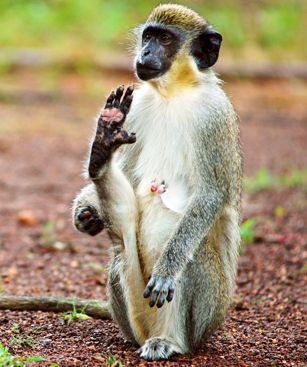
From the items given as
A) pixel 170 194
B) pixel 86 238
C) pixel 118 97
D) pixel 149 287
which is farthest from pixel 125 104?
pixel 86 238

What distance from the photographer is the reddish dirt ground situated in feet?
18.0

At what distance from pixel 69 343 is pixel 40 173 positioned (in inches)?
252

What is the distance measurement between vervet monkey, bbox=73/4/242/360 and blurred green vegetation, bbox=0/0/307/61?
12.5m

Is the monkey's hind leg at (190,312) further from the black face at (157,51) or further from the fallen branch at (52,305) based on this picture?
the black face at (157,51)

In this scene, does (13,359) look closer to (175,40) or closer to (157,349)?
(157,349)

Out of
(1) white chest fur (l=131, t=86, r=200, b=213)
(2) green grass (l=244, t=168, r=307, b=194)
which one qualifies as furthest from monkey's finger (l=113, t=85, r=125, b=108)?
(2) green grass (l=244, t=168, r=307, b=194)

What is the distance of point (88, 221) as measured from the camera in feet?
18.0

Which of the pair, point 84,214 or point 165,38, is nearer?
point 84,214

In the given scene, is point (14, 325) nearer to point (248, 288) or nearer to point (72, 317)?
point (72, 317)

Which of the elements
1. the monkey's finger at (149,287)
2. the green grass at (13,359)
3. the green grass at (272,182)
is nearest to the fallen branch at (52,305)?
the monkey's finger at (149,287)

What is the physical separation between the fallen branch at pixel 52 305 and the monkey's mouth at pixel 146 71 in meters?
1.66

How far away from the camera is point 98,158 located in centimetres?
522

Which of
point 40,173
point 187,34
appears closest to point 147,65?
point 187,34

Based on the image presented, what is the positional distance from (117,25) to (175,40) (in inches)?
559
